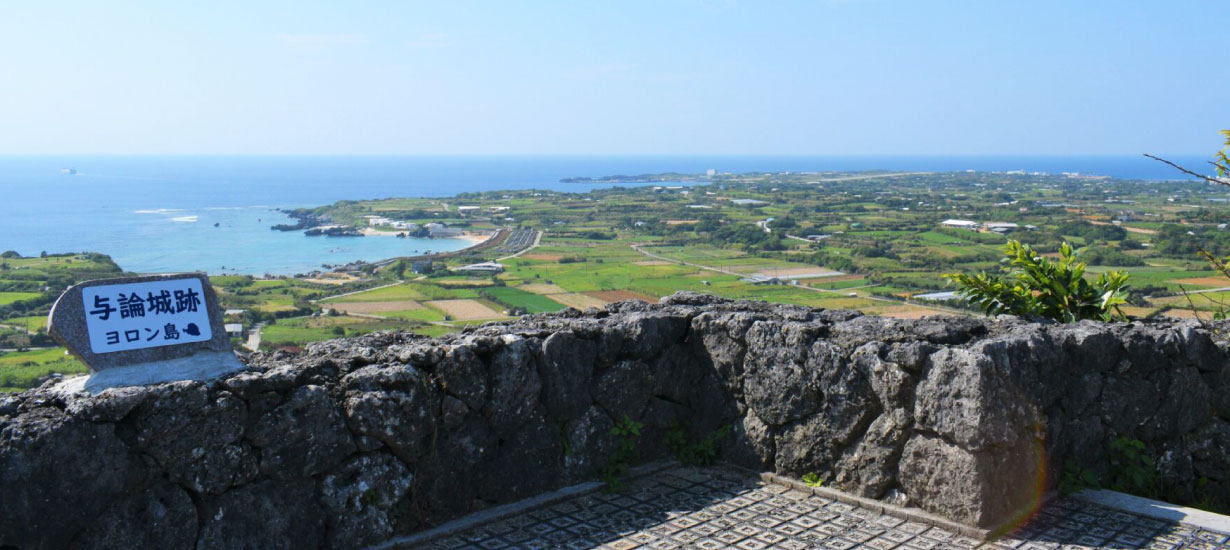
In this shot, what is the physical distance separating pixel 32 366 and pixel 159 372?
14343 mm

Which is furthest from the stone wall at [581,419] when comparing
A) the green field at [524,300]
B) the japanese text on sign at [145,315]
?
the green field at [524,300]

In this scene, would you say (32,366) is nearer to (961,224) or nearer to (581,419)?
(581,419)

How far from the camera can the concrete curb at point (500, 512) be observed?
20.2 ft

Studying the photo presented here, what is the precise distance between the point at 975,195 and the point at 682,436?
12971 centimetres

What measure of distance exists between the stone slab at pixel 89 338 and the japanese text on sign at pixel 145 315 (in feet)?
0.06

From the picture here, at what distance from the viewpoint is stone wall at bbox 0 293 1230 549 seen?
5.23 m

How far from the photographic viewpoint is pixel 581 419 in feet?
23.9

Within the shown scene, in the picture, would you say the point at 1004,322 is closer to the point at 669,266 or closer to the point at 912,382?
the point at 912,382

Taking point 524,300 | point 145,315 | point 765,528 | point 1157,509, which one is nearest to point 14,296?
point 524,300

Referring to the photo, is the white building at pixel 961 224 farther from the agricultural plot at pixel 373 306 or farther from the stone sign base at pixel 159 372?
the stone sign base at pixel 159 372

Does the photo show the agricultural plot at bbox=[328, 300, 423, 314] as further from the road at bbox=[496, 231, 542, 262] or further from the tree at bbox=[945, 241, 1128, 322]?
the tree at bbox=[945, 241, 1128, 322]

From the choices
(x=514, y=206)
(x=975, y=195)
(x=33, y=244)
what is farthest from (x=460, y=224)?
(x=975, y=195)

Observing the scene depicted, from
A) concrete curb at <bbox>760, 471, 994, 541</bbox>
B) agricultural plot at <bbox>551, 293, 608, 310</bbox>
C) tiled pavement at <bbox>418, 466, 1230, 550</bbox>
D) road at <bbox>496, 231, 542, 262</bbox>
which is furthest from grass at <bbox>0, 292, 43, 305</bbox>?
road at <bbox>496, 231, 542, 262</bbox>

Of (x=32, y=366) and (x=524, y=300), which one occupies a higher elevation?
(x=32, y=366)
